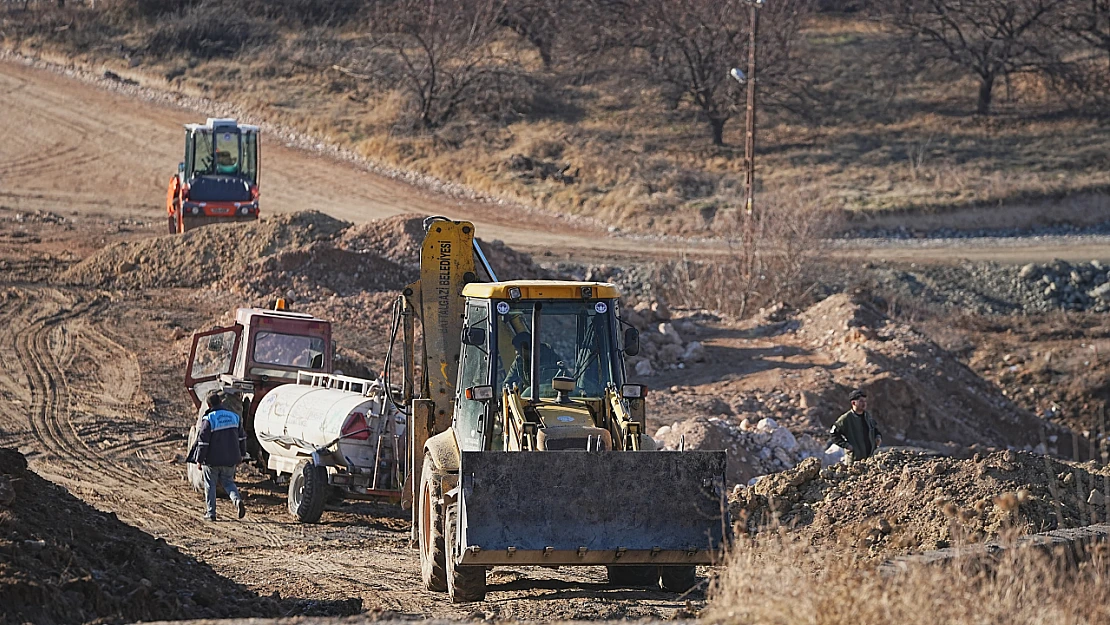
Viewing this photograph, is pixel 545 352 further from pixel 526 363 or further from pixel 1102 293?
pixel 1102 293

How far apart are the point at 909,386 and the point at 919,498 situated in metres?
10.5

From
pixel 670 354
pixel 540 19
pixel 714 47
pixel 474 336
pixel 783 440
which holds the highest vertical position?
pixel 540 19

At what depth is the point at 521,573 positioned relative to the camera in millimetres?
10695

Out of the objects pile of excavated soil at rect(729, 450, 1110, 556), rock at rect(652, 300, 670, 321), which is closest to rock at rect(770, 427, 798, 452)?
pile of excavated soil at rect(729, 450, 1110, 556)

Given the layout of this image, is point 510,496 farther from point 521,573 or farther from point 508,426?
point 521,573

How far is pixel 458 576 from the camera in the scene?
921 cm

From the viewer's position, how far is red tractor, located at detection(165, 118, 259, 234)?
27.7 metres

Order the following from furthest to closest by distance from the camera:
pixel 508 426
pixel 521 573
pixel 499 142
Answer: pixel 499 142, pixel 521 573, pixel 508 426

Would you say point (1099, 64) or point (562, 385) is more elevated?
point (1099, 64)

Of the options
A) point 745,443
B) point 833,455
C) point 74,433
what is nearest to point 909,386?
point 833,455

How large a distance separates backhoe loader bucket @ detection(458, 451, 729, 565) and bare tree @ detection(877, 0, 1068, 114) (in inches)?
1563

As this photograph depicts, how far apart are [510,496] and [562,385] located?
134cm

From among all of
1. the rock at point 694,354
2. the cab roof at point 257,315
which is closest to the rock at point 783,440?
the rock at point 694,354

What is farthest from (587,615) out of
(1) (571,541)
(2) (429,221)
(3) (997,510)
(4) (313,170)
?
(4) (313,170)
